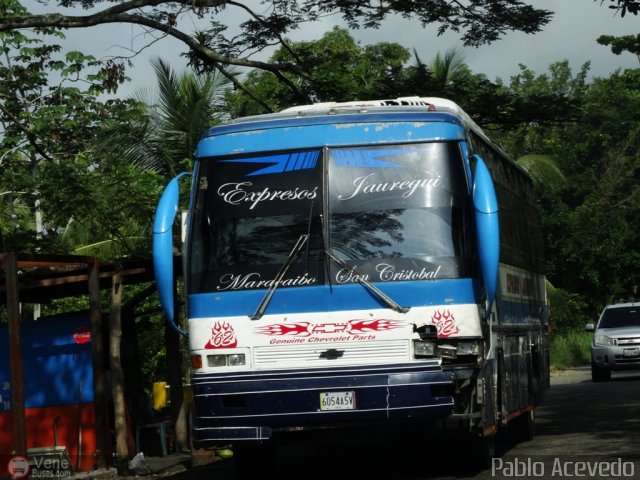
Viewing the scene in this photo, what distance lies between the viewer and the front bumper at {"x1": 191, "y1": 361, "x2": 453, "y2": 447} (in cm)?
1019

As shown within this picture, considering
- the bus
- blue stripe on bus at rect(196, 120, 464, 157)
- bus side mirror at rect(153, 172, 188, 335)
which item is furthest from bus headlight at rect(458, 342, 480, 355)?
bus side mirror at rect(153, 172, 188, 335)

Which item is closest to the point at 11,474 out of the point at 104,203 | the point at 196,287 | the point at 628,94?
the point at 196,287

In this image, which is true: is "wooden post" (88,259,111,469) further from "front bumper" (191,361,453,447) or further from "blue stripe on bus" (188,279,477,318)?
"blue stripe on bus" (188,279,477,318)

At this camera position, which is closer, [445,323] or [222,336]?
[445,323]

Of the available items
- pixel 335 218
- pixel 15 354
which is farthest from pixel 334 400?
pixel 15 354

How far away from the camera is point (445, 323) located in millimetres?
10258

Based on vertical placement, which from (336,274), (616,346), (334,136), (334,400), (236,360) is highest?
(334,136)

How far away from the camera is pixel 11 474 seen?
13.5 m

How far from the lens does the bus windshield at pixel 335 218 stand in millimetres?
10414

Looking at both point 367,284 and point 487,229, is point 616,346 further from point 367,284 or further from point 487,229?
point 367,284

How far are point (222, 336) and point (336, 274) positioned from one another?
3.56ft

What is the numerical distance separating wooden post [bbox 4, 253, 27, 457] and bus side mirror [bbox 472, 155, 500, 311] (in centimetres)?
456

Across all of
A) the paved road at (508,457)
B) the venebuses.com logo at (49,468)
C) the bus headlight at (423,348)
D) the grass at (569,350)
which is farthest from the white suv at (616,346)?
the bus headlight at (423,348)

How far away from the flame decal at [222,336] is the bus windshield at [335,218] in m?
0.32
